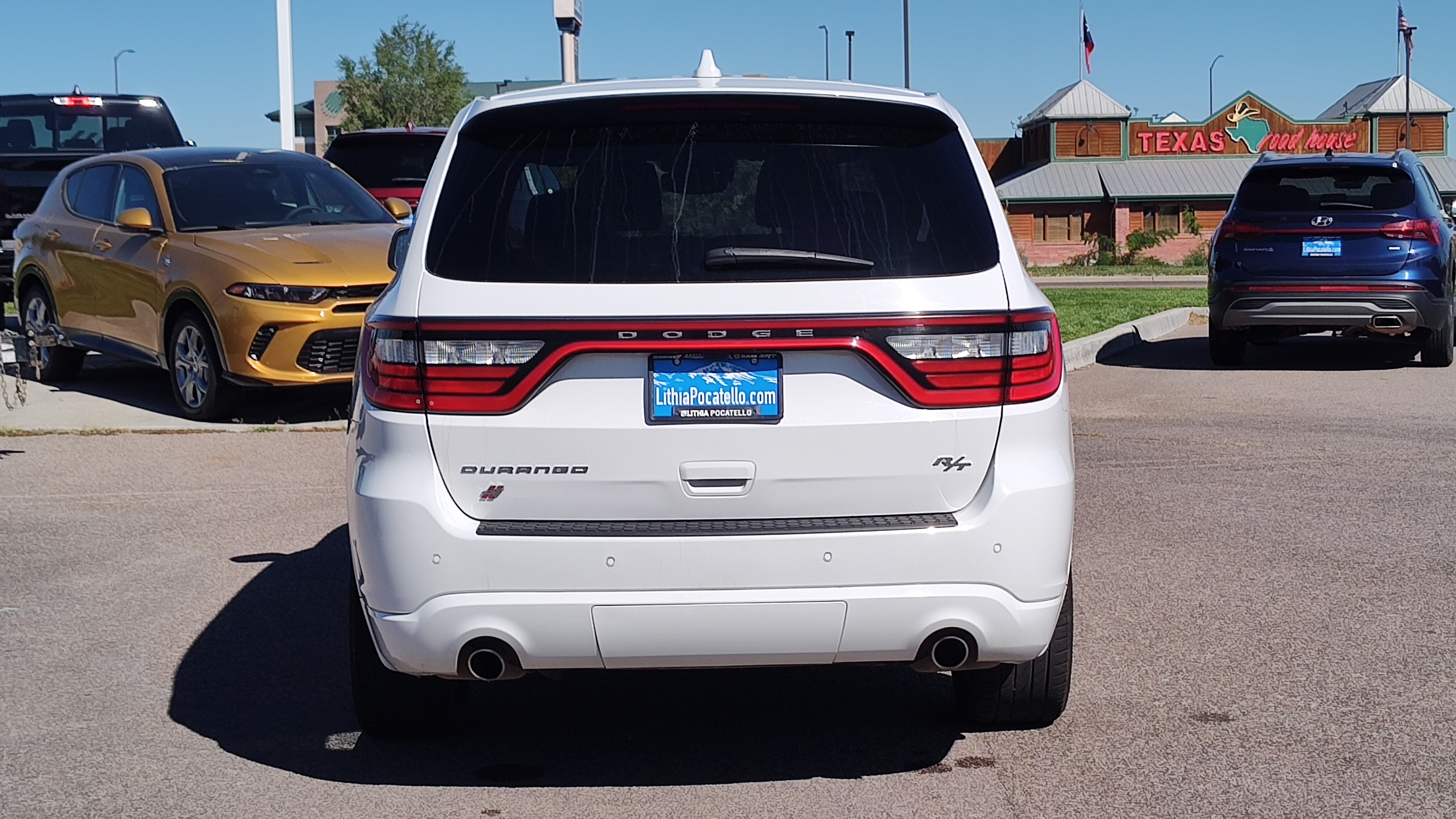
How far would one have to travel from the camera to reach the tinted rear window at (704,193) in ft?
13.0

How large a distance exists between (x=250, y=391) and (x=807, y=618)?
9.12 m

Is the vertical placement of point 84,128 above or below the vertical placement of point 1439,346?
above

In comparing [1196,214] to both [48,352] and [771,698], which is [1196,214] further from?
[771,698]

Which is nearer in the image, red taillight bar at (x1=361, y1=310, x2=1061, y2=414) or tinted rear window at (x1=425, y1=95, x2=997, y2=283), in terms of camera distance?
red taillight bar at (x1=361, y1=310, x2=1061, y2=414)

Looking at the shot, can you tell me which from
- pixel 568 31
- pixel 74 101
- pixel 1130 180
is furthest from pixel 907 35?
pixel 1130 180

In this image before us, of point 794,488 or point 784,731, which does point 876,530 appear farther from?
point 784,731

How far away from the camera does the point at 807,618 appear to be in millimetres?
3885

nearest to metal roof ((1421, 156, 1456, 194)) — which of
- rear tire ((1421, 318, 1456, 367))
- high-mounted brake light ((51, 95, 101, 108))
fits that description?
rear tire ((1421, 318, 1456, 367))

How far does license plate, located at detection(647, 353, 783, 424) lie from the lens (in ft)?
12.7

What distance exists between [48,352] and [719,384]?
10.4 metres

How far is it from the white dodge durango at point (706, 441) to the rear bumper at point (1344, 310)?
32.1 feet

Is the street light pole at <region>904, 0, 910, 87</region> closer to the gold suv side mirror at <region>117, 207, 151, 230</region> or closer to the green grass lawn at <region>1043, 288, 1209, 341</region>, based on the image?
the green grass lawn at <region>1043, 288, 1209, 341</region>

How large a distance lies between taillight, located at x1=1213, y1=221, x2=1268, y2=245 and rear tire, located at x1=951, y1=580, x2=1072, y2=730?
936cm

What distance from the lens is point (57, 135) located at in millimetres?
17766
